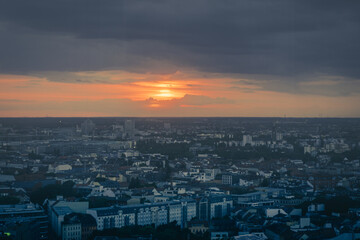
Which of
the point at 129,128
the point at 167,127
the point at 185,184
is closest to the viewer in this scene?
the point at 185,184

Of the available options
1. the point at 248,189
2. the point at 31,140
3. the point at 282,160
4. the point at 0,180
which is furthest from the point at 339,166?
the point at 31,140

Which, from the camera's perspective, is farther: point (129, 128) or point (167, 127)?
point (167, 127)

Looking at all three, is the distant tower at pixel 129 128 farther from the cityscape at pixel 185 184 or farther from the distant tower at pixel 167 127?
the cityscape at pixel 185 184

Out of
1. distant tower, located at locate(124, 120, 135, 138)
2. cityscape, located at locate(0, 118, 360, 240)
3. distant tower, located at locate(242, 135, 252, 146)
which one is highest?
distant tower, located at locate(124, 120, 135, 138)

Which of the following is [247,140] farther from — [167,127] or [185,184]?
[185,184]

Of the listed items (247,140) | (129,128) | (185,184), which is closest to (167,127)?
(129,128)

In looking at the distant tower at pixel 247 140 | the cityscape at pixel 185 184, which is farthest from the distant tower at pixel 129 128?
the distant tower at pixel 247 140

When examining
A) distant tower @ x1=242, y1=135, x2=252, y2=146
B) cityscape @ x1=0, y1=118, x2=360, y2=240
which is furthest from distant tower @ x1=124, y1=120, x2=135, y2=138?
distant tower @ x1=242, y1=135, x2=252, y2=146

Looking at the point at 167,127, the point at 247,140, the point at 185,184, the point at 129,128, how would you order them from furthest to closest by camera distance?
the point at 167,127, the point at 129,128, the point at 247,140, the point at 185,184

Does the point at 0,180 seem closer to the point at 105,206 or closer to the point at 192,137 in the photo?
the point at 105,206

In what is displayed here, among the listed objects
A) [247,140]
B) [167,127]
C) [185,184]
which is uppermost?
[167,127]

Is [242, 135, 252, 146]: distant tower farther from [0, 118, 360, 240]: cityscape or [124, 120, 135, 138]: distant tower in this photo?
[124, 120, 135, 138]: distant tower

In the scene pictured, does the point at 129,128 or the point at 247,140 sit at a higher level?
the point at 129,128
